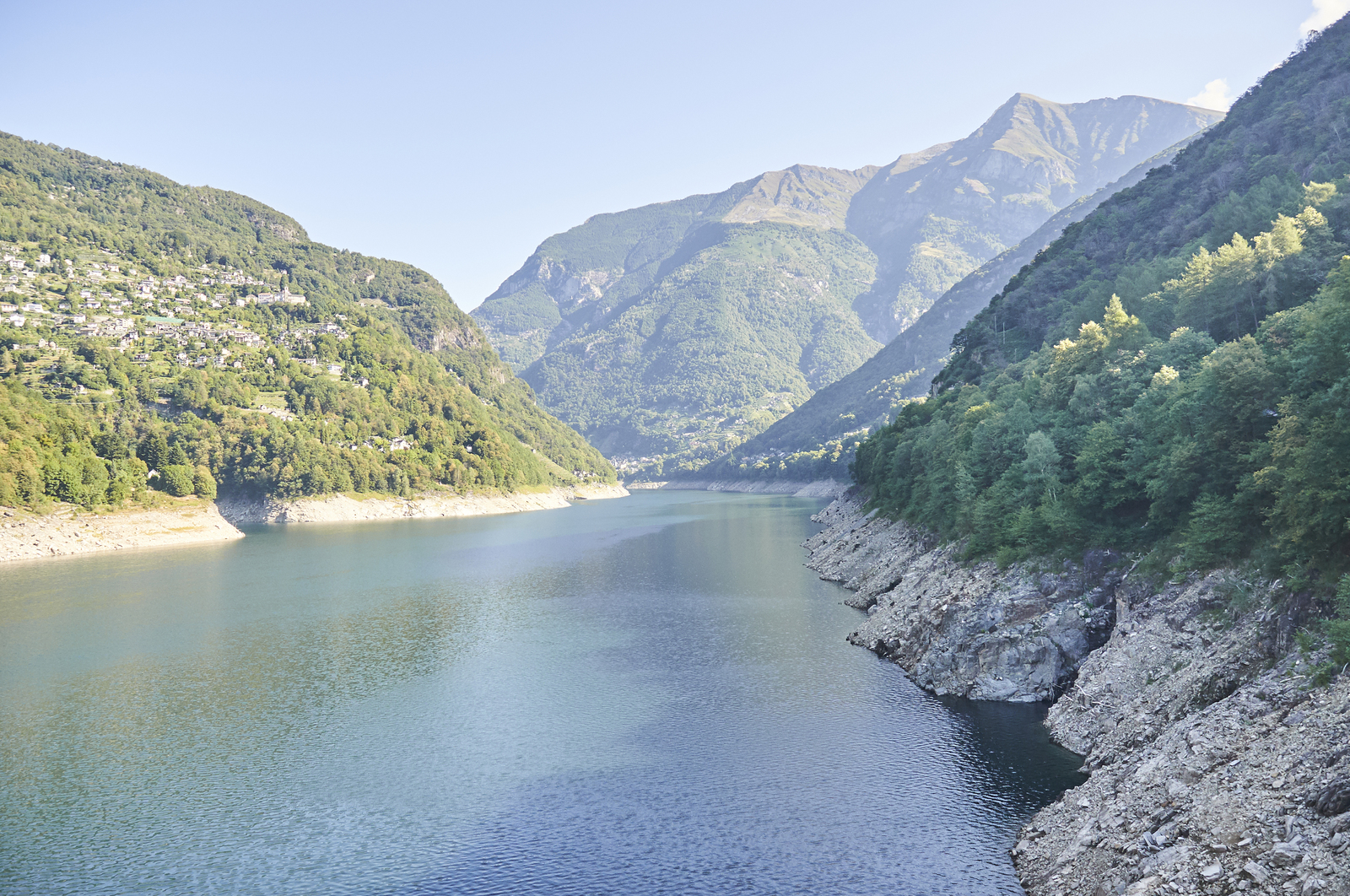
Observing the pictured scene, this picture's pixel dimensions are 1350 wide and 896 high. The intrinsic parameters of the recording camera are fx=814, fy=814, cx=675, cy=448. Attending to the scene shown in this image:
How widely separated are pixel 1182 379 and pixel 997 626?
19787 millimetres

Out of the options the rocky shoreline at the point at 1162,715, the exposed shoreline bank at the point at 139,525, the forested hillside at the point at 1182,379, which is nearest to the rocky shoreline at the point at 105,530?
the exposed shoreline bank at the point at 139,525

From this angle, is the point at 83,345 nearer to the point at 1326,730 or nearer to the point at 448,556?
the point at 448,556

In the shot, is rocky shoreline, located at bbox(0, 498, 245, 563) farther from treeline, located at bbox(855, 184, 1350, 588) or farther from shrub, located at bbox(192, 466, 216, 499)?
treeline, located at bbox(855, 184, 1350, 588)

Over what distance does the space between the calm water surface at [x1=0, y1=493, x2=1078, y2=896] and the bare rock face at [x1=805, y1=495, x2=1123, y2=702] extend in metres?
2.03

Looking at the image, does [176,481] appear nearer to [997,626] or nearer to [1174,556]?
[997,626]

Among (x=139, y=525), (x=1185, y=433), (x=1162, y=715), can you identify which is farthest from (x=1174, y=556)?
(x=139, y=525)

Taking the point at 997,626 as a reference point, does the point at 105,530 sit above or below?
above

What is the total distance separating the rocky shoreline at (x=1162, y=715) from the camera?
20.2m

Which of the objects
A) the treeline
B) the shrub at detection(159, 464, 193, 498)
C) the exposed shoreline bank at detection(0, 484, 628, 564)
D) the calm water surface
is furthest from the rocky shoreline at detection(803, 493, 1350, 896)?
the shrub at detection(159, 464, 193, 498)

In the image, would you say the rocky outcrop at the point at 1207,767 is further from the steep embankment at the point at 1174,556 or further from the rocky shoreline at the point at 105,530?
the rocky shoreline at the point at 105,530

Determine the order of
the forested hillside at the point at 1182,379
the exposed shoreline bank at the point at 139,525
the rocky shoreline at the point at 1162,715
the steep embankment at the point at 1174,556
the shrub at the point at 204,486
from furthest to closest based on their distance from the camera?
1. the shrub at the point at 204,486
2. the exposed shoreline bank at the point at 139,525
3. the forested hillside at the point at 1182,379
4. the steep embankment at the point at 1174,556
5. the rocky shoreline at the point at 1162,715

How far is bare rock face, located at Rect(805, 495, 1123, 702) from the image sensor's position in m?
42.5

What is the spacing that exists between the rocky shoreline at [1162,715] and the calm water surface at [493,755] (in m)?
2.29

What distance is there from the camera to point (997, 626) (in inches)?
1794
